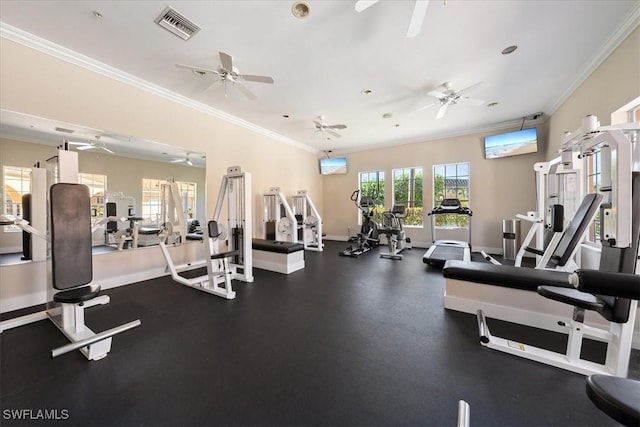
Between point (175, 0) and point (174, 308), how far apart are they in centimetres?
321

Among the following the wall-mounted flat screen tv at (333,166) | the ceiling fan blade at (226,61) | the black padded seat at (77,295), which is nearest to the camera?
the black padded seat at (77,295)

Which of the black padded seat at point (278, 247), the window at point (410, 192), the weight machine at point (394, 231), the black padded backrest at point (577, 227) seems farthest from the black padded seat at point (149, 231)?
the window at point (410, 192)

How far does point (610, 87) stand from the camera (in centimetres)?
279

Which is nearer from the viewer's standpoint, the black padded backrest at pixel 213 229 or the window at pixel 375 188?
the black padded backrest at pixel 213 229

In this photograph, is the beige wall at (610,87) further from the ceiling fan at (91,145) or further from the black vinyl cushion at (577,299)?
the ceiling fan at (91,145)

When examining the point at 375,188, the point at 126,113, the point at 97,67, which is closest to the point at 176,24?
the point at 97,67

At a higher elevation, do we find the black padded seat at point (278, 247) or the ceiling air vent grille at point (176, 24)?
the ceiling air vent grille at point (176, 24)

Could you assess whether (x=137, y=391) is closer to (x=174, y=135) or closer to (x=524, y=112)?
(x=174, y=135)

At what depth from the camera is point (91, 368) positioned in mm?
1735

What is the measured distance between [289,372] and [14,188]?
3.72m

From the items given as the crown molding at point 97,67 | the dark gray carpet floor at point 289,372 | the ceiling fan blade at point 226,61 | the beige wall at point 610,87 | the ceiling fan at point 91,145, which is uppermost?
the crown molding at point 97,67

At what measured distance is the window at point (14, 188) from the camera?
261 cm

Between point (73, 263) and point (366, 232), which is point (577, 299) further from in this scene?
point (366, 232)

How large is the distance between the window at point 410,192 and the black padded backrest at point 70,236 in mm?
6744
